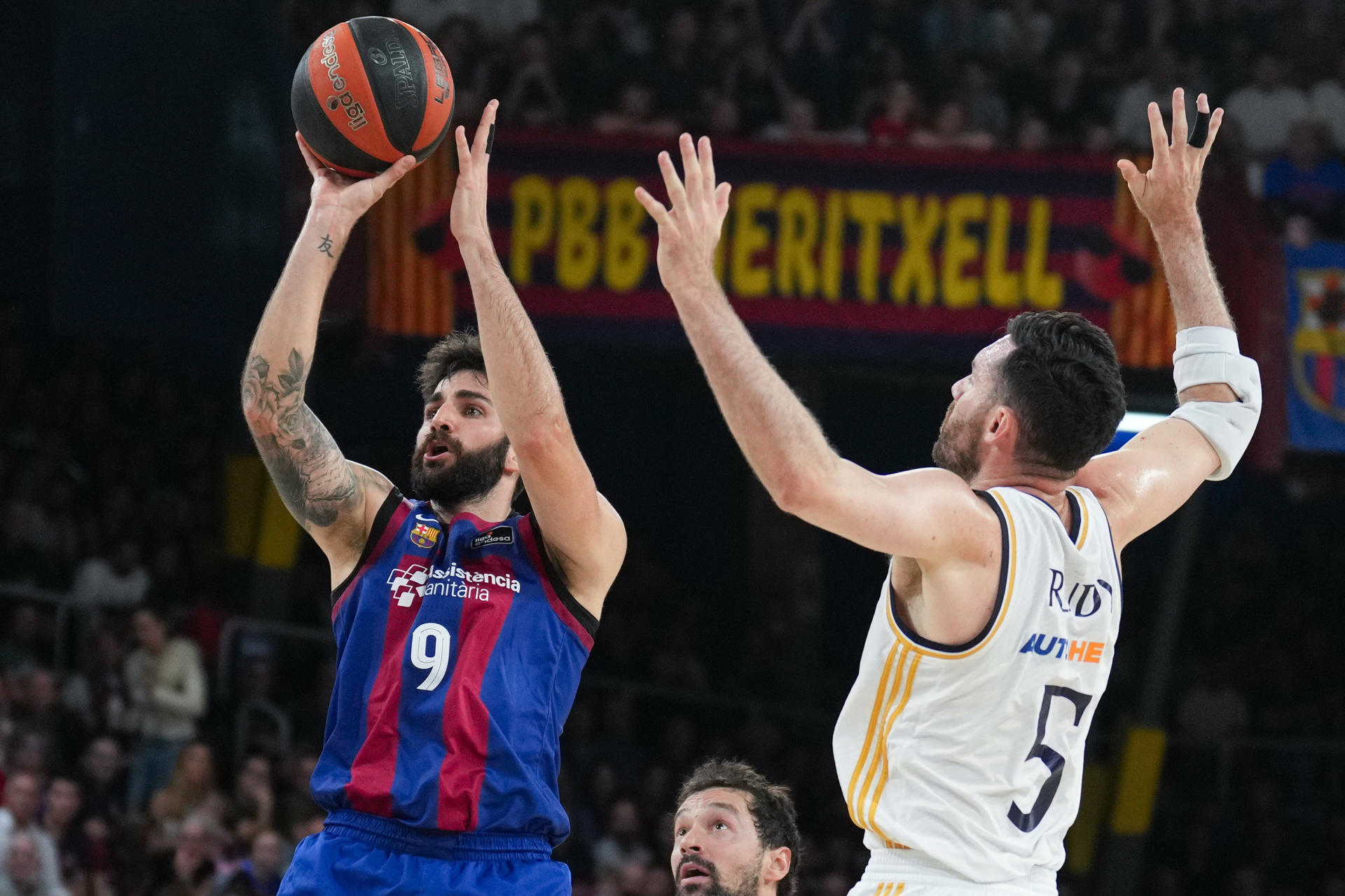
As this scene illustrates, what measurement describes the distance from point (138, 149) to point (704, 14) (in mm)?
5456

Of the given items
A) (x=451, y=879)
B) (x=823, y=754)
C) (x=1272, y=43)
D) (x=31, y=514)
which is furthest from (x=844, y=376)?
(x=451, y=879)

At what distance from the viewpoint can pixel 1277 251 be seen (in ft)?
41.5

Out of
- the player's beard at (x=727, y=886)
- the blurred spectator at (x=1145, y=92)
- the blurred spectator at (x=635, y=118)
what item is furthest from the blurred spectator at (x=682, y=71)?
the player's beard at (x=727, y=886)

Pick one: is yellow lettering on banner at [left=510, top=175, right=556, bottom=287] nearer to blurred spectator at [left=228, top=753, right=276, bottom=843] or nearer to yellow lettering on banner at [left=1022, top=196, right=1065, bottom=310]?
yellow lettering on banner at [left=1022, top=196, right=1065, bottom=310]

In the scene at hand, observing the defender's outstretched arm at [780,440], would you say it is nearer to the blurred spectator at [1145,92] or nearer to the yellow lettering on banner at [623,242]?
the yellow lettering on banner at [623,242]

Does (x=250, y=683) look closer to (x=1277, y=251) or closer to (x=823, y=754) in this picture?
(x=823, y=754)

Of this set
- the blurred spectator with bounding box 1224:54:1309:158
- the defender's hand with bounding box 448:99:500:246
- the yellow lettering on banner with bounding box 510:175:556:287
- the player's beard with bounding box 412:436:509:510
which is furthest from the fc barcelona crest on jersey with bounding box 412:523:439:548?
the blurred spectator with bounding box 1224:54:1309:158

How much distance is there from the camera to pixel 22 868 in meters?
10.5

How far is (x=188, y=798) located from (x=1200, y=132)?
9.07 meters

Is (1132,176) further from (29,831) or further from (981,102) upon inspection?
(981,102)

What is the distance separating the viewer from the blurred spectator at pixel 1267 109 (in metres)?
13.7

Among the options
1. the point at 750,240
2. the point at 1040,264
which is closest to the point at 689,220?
the point at 750,240

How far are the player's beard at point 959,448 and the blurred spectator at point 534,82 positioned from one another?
10.4 m

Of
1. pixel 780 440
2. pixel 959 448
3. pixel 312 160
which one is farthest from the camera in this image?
pixel 312 160
